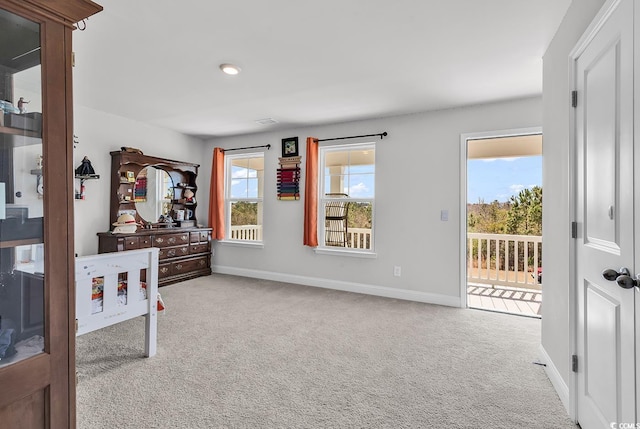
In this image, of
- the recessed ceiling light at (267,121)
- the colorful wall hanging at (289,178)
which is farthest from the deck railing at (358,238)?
the recessed ceiling light at (267,121)

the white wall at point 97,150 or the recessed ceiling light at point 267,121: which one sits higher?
the recessed ceiling light at point 267,121

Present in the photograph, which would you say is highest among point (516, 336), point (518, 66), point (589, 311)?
point (518, 66)

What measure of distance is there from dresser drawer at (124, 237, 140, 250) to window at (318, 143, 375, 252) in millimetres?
2469

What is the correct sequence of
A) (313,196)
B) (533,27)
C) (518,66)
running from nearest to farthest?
1. (533,27)
2. (518,66)
3. (313,196)

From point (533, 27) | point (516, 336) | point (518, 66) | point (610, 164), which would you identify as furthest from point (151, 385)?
point (518, 66)

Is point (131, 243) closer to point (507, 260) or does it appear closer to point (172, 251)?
point (172, 251)

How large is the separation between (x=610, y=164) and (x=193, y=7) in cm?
241

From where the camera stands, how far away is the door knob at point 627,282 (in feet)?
4.02

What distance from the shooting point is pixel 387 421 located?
1.76 meters

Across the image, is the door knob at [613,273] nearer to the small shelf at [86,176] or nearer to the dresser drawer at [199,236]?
the small shelf at [86,176]

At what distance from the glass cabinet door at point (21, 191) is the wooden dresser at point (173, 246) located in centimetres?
326

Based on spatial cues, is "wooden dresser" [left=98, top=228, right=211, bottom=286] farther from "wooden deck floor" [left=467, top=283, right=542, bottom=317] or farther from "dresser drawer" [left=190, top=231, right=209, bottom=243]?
"wooden deck floor" [left=467, top=283, right=542, bottom=317]

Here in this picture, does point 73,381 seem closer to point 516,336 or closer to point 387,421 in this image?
point 387,421

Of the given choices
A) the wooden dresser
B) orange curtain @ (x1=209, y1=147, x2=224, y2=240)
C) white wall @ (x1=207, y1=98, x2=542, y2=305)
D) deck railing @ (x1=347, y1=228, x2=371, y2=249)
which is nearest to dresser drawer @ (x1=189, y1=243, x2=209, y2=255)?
the wooden dresser
